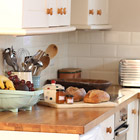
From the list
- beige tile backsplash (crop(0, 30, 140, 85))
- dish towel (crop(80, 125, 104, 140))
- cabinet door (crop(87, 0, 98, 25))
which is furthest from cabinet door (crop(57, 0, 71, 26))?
dish towel (crop(80, 125, 104, 140))

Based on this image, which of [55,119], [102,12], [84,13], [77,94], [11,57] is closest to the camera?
[55,119]

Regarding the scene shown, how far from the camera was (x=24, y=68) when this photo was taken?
319 centimetres

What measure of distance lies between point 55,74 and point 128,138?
99cm

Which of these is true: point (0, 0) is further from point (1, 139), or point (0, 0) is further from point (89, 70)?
point (89, 70)

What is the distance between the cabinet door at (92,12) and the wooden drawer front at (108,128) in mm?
1172

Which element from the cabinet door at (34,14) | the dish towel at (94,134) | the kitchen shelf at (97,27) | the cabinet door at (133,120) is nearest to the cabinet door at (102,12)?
the kitchen shelf at (97,27)

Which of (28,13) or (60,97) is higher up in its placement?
(28,13)

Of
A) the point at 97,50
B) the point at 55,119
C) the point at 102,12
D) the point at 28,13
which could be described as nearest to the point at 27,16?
the point at 28,13

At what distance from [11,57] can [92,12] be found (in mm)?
1140

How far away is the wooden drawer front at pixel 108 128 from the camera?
2879 mm

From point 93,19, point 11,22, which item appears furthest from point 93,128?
point 93,19

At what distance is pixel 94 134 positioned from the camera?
2.65m

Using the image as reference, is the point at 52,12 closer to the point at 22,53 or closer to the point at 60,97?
the point at 22,53

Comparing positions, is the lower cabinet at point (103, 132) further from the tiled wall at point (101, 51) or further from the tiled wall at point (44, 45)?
the tiled wall at point (101, 51)
